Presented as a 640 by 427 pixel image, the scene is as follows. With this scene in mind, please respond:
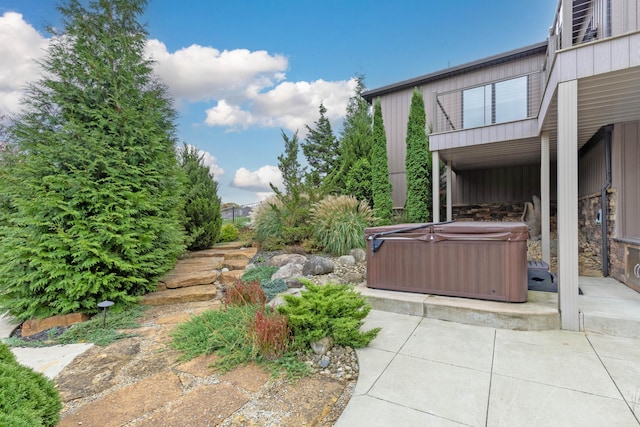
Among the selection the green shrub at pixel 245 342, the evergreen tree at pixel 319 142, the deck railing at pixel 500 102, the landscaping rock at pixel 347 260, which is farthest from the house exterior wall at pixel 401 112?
the green shrub at pixel 245 342

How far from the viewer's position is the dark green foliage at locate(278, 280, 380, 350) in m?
2.37

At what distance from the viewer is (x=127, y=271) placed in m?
3.88

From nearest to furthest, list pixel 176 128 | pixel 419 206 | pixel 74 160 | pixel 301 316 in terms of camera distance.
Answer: pixel 301 316, pixel 74 160, pixel 176 128, pixel 419 206

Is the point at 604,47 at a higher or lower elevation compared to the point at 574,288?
higher

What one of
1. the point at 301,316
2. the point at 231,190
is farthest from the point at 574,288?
the point at 231,190

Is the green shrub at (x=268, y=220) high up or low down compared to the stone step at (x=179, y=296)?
up

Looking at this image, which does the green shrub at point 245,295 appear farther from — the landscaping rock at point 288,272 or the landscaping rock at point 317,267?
the landscaping rock at point 317,267

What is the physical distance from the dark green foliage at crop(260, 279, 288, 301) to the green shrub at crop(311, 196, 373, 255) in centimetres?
185

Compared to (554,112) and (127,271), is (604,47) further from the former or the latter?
(127,271)

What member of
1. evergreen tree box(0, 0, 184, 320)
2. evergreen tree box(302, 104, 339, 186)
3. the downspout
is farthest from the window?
evergreen tree box(302, 104, 339, 186)

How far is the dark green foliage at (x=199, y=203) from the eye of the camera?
6379 mm

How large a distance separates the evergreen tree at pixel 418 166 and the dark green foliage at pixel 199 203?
5.05 metres

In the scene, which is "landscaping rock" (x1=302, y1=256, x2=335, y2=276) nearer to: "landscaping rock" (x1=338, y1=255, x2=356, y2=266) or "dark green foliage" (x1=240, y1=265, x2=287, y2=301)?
Answer: "landscaping rock" (x1=338, y1=255, x2=356, y2=266)

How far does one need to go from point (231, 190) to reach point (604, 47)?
24.9 feet
